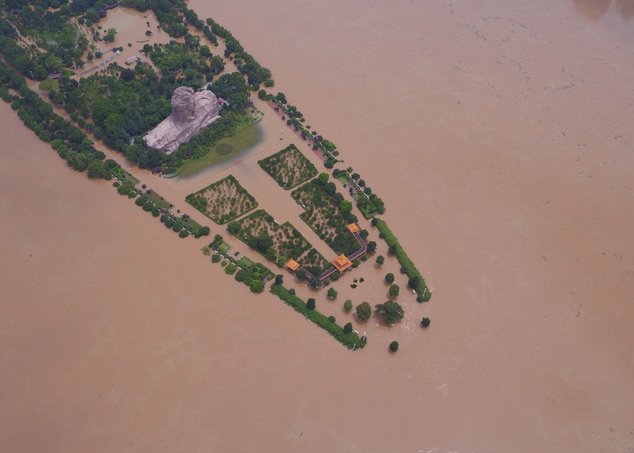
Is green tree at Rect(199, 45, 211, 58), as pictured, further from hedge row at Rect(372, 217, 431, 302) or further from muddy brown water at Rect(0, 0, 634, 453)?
hedge row at Rect(372, 217, 431, 302)

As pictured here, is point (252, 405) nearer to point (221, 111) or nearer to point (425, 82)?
point (221, 111)

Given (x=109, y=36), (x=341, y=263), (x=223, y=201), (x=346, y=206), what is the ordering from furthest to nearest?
(x=109, y=36) → (x=223, y=201) → (x=346, y=206) → (x=341, y=263)

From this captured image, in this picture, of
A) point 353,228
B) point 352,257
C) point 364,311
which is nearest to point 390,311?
point 364,311

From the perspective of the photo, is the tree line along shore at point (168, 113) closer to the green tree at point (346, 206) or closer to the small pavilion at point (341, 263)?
the green tree at point (346, 206)

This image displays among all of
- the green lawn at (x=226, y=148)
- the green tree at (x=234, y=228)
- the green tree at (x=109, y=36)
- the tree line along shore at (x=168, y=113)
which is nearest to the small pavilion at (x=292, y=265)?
the tree line along shore at (x=168, y=113)

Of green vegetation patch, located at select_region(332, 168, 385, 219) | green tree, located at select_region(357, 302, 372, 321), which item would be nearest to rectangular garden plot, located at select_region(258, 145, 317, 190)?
green vegetation patch, located at select_region(332, 168, 385, 219)

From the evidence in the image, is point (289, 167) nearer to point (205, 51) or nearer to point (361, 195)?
point (361, 195)
